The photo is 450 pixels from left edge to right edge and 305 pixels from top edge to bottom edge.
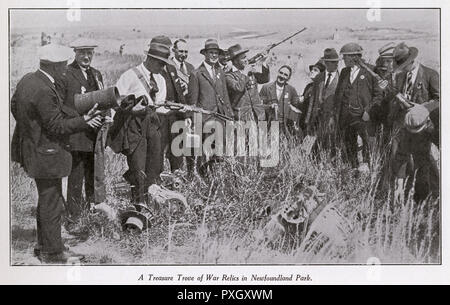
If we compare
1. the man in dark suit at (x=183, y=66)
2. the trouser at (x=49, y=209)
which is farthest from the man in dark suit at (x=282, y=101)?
the trouser at (x=49, y=209)

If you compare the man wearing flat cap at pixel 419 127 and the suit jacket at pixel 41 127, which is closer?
the suit jacket at pixel 41 127

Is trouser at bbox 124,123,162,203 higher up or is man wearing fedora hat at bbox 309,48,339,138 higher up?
man wearing fedora hat at bbox 309,48,339,138

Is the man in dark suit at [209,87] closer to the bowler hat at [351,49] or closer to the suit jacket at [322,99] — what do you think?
the suit jacket at [322,99]

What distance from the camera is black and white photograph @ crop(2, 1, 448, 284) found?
6.28 m

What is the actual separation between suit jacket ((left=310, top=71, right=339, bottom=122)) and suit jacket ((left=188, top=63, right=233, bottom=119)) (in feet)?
2.15

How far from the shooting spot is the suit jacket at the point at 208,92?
6309 millimetres

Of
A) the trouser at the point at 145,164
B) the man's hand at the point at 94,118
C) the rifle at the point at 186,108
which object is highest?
the rifle at the point at 186,108

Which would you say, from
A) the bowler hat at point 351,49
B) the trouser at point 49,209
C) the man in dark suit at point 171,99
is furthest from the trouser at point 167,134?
the bowler hat at point 351,49

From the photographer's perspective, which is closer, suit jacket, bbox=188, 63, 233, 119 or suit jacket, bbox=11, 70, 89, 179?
suit jacket, bbox=11, 70, 89, 179

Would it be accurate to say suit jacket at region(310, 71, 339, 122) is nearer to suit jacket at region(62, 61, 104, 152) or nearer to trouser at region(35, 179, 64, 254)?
suit jacket at region(62, 61, 104, 152)

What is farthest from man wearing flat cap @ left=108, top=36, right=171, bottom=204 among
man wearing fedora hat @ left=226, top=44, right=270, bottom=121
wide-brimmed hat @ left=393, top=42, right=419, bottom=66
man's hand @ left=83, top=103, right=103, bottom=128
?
wide-brimmed hat @ left=393, top=42, right=419, bottom=66

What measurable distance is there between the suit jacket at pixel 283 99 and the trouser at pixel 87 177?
127 centimetres

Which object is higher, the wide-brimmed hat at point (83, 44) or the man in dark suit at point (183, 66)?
the wide-brimmed hat at point (83, 44)
